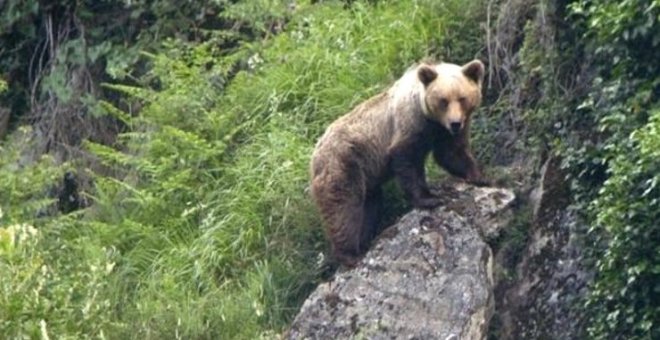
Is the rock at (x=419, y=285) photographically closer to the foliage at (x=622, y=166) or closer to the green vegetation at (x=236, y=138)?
the green vegetation at (x=236, y=138)

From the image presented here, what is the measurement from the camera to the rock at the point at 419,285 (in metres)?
10.2

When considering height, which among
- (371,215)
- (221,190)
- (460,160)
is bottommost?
(221,190)

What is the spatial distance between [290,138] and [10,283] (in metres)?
2.64

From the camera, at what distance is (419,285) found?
1041 cm

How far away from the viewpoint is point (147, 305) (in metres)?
11.4

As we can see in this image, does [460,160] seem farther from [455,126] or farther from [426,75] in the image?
[426,75]

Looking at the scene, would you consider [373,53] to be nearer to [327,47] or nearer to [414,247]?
[327,47]

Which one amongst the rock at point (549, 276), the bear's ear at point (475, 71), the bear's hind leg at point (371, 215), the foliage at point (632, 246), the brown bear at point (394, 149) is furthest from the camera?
the bear's hind leg at point (371, 215)

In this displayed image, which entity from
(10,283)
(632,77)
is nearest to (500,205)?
(632,77)

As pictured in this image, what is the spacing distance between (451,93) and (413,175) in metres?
0.54

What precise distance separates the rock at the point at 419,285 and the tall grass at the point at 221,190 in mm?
757

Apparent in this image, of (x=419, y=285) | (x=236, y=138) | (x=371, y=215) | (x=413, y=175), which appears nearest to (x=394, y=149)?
(x=413, y=175)

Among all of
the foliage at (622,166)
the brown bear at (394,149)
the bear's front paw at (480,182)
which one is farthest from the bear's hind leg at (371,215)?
the foliage at (622,166)

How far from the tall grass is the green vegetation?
0.02m
